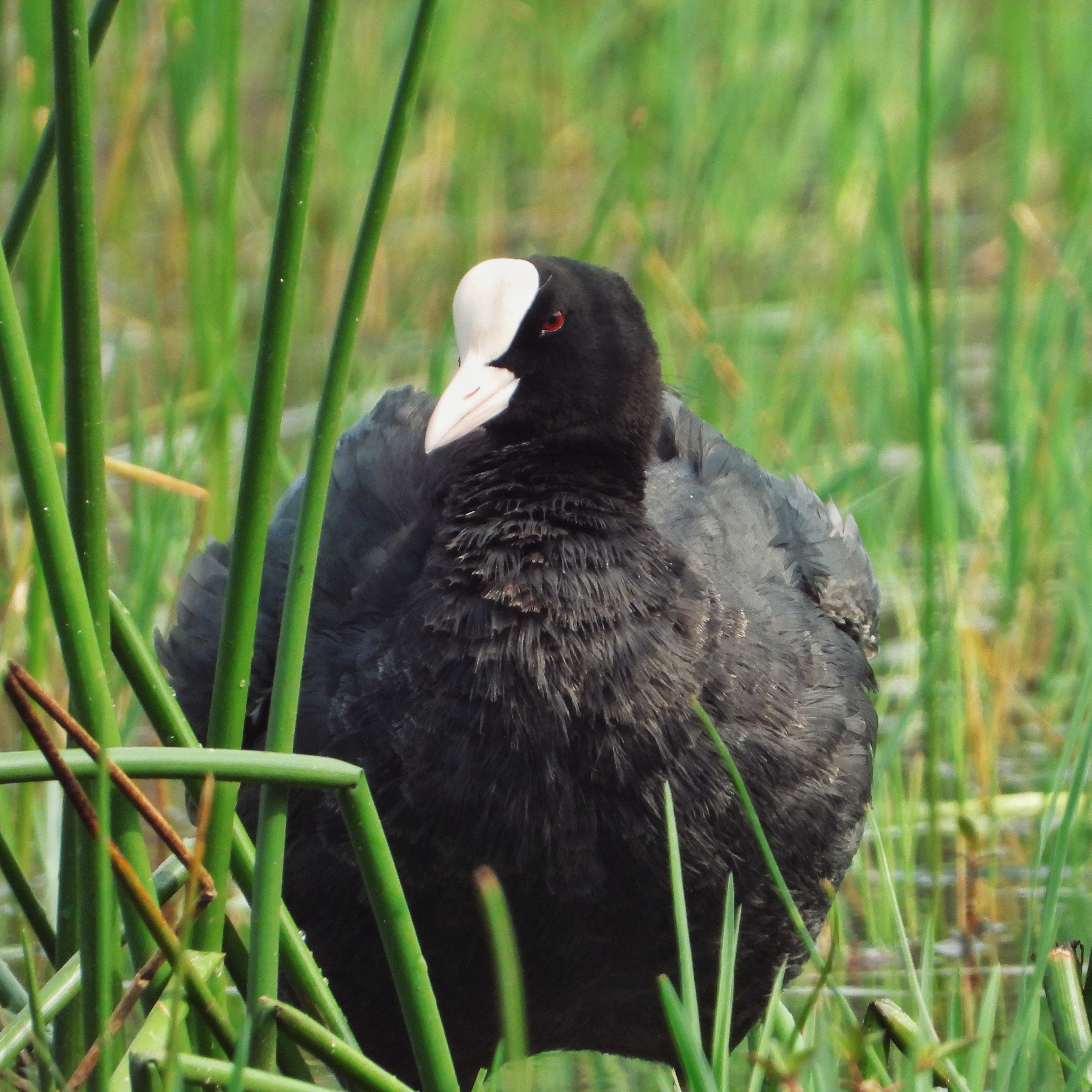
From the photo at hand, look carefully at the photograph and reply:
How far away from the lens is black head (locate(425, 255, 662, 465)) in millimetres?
2125

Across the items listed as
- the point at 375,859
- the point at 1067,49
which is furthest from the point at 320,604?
the point at 1067,49

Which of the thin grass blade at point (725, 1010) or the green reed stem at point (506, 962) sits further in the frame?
the thin grass blade at point (725, 1010)

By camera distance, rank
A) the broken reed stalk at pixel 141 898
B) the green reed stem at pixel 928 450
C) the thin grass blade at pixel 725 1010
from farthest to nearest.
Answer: the green reed stem at pixel 928 450, the thin grass blade at pixel 725 1010, the broken reed stalk at pixel 141 898

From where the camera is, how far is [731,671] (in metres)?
2.02

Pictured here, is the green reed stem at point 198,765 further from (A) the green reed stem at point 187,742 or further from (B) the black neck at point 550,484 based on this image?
(B) the black neck at point 550,484

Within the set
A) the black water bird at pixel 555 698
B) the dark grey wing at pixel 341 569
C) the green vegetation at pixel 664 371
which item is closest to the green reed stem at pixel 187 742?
the green vegetation at pixel 664 371

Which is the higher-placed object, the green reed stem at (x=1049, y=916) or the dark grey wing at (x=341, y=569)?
the dark grey wing at (x=341, y=569)

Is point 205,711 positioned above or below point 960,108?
below

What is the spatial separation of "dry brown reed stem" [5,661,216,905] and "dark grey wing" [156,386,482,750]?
2.03 feet

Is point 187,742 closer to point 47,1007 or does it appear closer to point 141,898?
point 141,898

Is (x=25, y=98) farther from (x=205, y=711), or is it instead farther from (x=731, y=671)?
(x=731, y=671)

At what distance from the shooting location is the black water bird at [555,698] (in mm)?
1889

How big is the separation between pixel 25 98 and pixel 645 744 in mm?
1600

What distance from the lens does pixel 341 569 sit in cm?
A: 219
